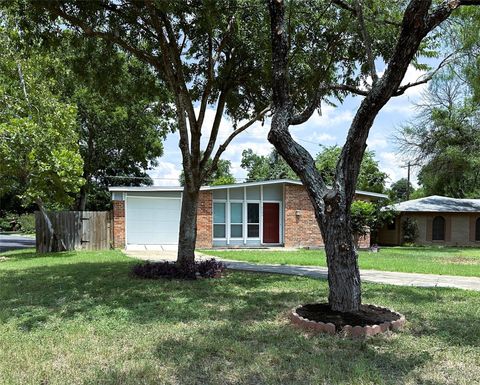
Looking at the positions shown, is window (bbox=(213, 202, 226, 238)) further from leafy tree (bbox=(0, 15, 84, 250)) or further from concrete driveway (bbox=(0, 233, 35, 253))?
concrete driveway (bbox=(0, 233, 35, 253))

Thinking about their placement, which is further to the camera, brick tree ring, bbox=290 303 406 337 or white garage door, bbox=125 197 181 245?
white garage door, bbox=125 197 181 245

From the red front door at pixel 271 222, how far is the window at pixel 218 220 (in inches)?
80.2

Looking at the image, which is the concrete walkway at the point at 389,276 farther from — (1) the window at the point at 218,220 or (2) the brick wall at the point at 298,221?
(2) the brick wall at the point at 298,221

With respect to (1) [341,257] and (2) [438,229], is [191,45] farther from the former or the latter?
(2) [438,229]

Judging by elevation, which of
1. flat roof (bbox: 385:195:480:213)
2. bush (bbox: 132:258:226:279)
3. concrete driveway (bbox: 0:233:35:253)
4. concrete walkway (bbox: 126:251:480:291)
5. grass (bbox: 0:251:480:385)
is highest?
flat roof (bbox: 385:195:480:213)

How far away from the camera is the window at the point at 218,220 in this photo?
71.8 feet

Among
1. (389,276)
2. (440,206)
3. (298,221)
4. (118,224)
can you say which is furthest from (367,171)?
(389,276)

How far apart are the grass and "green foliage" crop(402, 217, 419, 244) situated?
62.2 ft

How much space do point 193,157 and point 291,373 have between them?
7.27 meters

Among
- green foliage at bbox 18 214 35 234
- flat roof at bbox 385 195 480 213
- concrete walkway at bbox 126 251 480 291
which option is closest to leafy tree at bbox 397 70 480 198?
flat roof at bbox 385 195 480 213

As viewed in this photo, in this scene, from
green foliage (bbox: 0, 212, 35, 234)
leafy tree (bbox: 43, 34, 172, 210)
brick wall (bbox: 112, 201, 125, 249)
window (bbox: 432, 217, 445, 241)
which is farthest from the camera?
green foliage (bbox: 0, 212, 35, 234)

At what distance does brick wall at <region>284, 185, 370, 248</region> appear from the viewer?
22.1m

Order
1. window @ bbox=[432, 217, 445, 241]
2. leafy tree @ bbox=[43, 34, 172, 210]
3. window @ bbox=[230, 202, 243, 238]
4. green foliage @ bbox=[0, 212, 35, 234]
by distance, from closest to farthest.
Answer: leafy tree @ bbox=[43, 34, 172, 210]
window @ bbox=[230, 202, 243, 238]
window @ bbox=[432, 217, 445, 241]
green foliage @ bbox=[0, 212, 35, 234]

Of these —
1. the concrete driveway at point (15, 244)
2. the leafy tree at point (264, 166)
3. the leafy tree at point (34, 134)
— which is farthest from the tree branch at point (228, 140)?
the leafy tree at point (264, 166)
